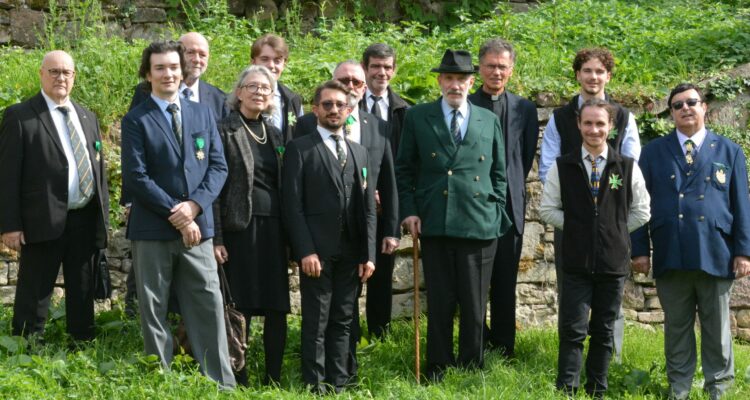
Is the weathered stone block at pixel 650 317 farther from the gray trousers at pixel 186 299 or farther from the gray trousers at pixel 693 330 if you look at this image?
the gray trousers at pixel 186 299

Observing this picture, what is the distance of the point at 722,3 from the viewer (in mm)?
10609

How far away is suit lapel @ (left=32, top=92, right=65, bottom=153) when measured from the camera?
5954 millimetres

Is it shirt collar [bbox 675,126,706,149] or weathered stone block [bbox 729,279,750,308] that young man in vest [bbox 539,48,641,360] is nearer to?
shirt collar [bbox 675,126,706,149]

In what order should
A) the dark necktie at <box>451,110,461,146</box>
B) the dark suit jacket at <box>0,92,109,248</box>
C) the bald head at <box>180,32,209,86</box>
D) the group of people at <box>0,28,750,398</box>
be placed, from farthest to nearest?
the bald head at <box>180,32,209,86</box>
the dark necktie at <box>451,110,461,146</box>
the dark suit jacket at <box>0,92,109,248</box>
the group of people at <box>0,28,750,398</box>

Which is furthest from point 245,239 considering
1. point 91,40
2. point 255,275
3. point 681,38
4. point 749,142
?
point 681,38

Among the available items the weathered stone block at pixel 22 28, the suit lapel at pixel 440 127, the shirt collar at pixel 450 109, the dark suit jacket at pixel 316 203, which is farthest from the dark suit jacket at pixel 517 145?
the weathered stone block at pixel 22 28

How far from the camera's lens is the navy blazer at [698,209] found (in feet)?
19.3

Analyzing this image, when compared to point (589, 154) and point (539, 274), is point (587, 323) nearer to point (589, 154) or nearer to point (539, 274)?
point (589, 154)

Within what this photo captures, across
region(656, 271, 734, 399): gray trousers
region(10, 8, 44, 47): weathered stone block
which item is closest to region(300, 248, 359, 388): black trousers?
region(656, 271, 734, 399): gray trousers

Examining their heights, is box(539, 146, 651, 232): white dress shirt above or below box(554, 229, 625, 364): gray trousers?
above

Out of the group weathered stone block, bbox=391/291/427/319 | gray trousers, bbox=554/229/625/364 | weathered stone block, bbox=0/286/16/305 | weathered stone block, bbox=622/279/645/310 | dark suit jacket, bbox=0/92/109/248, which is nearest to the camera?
dark suit jacket, bbox=0/92/109/248

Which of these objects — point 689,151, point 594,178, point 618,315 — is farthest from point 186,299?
point 689,151

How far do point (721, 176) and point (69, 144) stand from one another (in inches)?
151

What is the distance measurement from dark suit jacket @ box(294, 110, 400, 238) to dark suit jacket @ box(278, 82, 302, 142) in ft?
0.38
